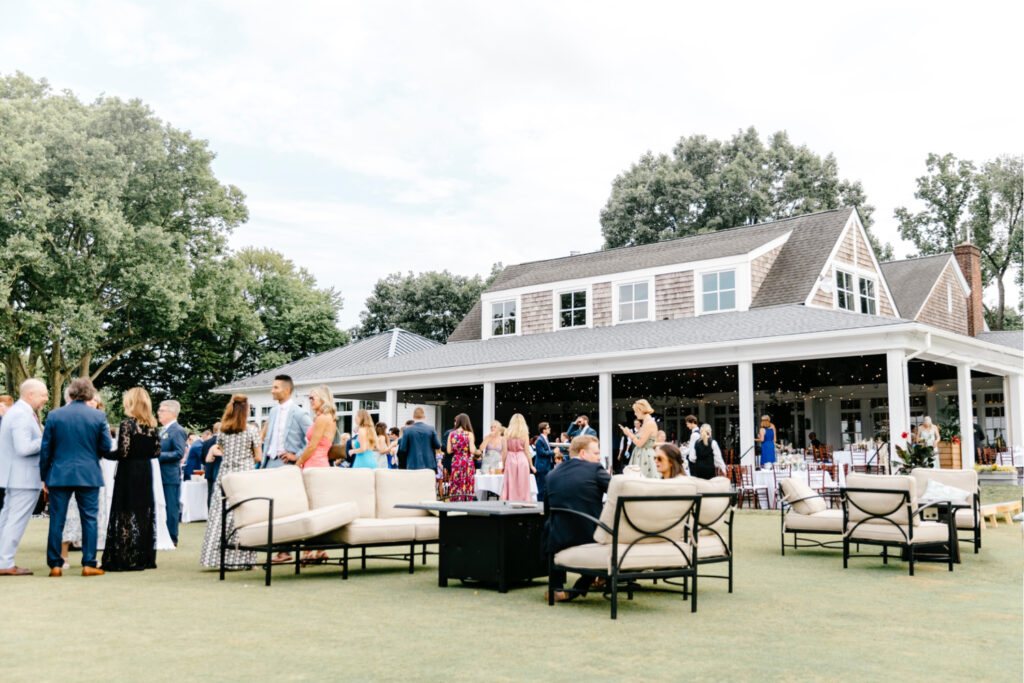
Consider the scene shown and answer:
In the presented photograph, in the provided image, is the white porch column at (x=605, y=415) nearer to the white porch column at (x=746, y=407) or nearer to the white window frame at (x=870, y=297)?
the white porch column at (x=746, y=407)

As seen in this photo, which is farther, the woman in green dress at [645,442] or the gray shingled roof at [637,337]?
the gray shingled roof at [637,337]

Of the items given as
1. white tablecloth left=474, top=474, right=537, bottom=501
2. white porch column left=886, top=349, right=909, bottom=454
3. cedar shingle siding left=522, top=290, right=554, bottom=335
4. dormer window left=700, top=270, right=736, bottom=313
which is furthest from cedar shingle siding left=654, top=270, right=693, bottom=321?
white tablecloth left=474, top=474, right=537, bottom=501

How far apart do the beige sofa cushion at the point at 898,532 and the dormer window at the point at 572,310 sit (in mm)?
17551

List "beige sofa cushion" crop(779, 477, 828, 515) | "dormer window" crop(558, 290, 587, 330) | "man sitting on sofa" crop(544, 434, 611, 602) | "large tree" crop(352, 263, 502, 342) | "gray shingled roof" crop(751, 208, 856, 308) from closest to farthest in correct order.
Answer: "man sitting on sofa" crop(544, 434, 611, 602) < "beige sofa cushion" crop(779, 477, 828, 515) < "gray shingled roof" crop(751, 208, 856, 308) < "dormer window" crop(558, 290, 587, 330) < "large tree" crop(352, 263, 502, 342)

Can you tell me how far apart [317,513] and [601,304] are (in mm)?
18747

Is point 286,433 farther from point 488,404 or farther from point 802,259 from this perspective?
point 802,259

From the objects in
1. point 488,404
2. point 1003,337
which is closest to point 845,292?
point 1003,337

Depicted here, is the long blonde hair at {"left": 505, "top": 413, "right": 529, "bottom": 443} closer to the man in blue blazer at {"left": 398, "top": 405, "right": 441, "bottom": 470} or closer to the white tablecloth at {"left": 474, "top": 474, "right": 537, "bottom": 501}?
the man in blue blazer at {"left": 398, "top": 405, "right": 441, "bottom": 470}

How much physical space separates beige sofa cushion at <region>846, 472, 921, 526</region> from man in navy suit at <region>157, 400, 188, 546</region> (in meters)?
7.11

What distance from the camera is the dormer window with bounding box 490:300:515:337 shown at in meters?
28.9

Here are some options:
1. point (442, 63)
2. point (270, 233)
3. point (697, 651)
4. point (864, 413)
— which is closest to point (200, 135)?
point (442, 63)

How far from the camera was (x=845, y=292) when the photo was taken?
2570cm

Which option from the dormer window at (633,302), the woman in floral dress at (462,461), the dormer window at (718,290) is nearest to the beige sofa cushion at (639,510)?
the woman in floral dress at (462,461)

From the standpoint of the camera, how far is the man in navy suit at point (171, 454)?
10062 mm
